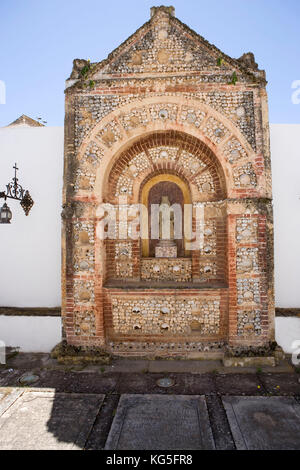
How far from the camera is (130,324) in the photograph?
6.53 meters

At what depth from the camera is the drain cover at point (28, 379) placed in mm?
5533

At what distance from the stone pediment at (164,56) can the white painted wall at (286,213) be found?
187cm

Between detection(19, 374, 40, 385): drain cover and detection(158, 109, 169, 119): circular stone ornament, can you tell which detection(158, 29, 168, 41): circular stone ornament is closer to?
detection(158, 109, 169, 119): circular stone ornament

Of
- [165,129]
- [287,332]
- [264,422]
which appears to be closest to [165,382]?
[264,422]

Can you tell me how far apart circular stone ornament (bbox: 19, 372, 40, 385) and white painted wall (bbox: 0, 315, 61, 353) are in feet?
4.02

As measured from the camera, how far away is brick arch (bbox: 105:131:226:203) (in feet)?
22.1

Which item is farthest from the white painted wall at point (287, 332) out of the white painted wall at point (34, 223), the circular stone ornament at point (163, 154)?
the white painted wall at point (34, 223)

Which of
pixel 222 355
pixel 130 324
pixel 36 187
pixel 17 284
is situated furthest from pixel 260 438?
pixel 36 187

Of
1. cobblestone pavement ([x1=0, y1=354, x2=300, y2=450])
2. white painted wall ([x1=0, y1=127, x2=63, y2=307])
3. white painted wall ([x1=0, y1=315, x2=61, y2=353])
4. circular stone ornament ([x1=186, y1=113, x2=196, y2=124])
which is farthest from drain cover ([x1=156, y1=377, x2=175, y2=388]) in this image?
circular stone ornament ([x1=186, y1=113, x2=196, y2=124])

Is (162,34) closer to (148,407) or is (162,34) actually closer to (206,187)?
(206,187)

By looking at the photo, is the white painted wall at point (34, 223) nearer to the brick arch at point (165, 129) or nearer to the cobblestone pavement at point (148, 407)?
the brick arch at point (165, 129)

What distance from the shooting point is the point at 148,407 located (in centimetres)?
461

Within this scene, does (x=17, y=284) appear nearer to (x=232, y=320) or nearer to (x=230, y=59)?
(x=232, y=320)

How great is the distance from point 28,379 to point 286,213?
706cm
